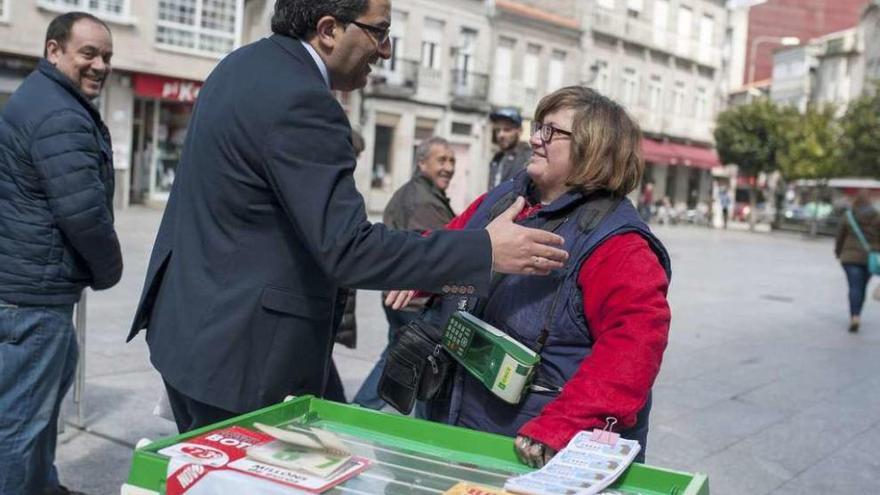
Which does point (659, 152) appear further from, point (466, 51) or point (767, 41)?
point (767, 41)

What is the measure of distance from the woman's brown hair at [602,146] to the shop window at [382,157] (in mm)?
28829

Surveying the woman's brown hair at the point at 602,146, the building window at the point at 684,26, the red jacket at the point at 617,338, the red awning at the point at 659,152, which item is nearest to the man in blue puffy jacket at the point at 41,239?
the woman's brown hair at the point at 602,146

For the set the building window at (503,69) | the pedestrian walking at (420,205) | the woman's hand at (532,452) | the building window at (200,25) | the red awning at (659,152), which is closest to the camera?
the woman's hand at (532,452)

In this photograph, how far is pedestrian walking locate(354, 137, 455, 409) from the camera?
17.5ft

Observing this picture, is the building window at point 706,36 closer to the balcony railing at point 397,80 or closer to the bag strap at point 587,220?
the balcony railing at point 397,80

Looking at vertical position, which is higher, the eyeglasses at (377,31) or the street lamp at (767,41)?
the street lamp at (767,41)

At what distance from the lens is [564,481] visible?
5.35 ft

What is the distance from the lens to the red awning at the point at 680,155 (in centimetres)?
4388

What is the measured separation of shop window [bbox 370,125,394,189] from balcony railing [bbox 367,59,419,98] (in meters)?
1.33

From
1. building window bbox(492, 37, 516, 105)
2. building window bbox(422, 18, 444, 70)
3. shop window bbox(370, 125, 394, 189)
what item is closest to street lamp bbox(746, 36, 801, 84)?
building window bbox(492, 37, 516, 105)

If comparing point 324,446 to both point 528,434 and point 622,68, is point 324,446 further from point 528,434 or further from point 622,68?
point 622,68

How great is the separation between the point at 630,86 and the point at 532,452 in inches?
1745

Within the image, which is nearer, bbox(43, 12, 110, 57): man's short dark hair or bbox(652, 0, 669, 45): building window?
bbox(43, 12, 110, 57): man's short dark hair

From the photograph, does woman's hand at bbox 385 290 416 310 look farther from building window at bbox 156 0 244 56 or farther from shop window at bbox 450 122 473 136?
shop window at bbox 450 122 473 136
